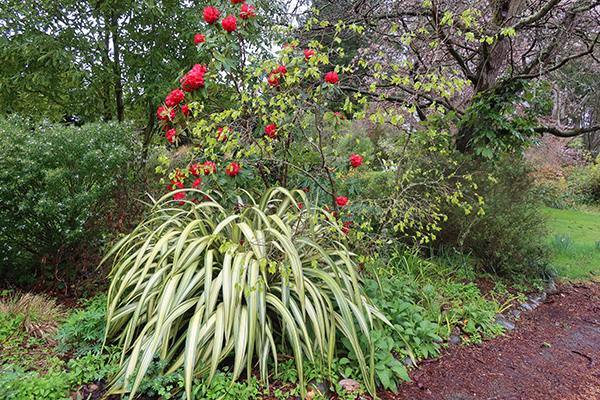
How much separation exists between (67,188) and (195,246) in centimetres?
133

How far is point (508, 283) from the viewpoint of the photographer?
3.53 metres

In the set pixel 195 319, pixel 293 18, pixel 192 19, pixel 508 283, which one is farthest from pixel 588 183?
pixel 195 319

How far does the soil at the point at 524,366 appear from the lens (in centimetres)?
190

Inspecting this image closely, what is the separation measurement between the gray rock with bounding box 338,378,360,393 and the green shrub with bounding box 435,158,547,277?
2.09 m

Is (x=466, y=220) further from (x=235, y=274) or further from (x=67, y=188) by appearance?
(x=67, y=188)

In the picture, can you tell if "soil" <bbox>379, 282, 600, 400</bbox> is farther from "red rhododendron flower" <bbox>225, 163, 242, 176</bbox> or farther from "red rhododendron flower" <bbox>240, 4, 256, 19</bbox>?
"red rhododendron flower" <bbox>240, 4, 256, 19</bbox>

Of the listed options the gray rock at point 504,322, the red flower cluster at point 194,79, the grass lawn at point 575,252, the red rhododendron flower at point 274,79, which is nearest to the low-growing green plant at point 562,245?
the grass lawn at point 575,252

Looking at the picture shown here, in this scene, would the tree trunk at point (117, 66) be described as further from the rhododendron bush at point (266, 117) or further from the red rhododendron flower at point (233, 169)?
the red rhododendron flower at point (233, 169)

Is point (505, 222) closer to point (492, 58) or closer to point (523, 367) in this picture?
point (523, 367)

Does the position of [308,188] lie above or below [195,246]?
above

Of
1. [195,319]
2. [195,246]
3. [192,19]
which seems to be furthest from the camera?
[192,19]

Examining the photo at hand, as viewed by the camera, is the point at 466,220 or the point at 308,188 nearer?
the point at 308,188

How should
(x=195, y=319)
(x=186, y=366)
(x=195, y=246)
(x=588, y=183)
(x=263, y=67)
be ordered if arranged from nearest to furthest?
1. (x=186, y=366)
2. (x=195, y=319)
3. (x=195, y=246)
4. (x=263, y=67)
5. (x=588, y=183)

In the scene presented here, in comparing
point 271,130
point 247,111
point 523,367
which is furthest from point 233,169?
point 523,367
